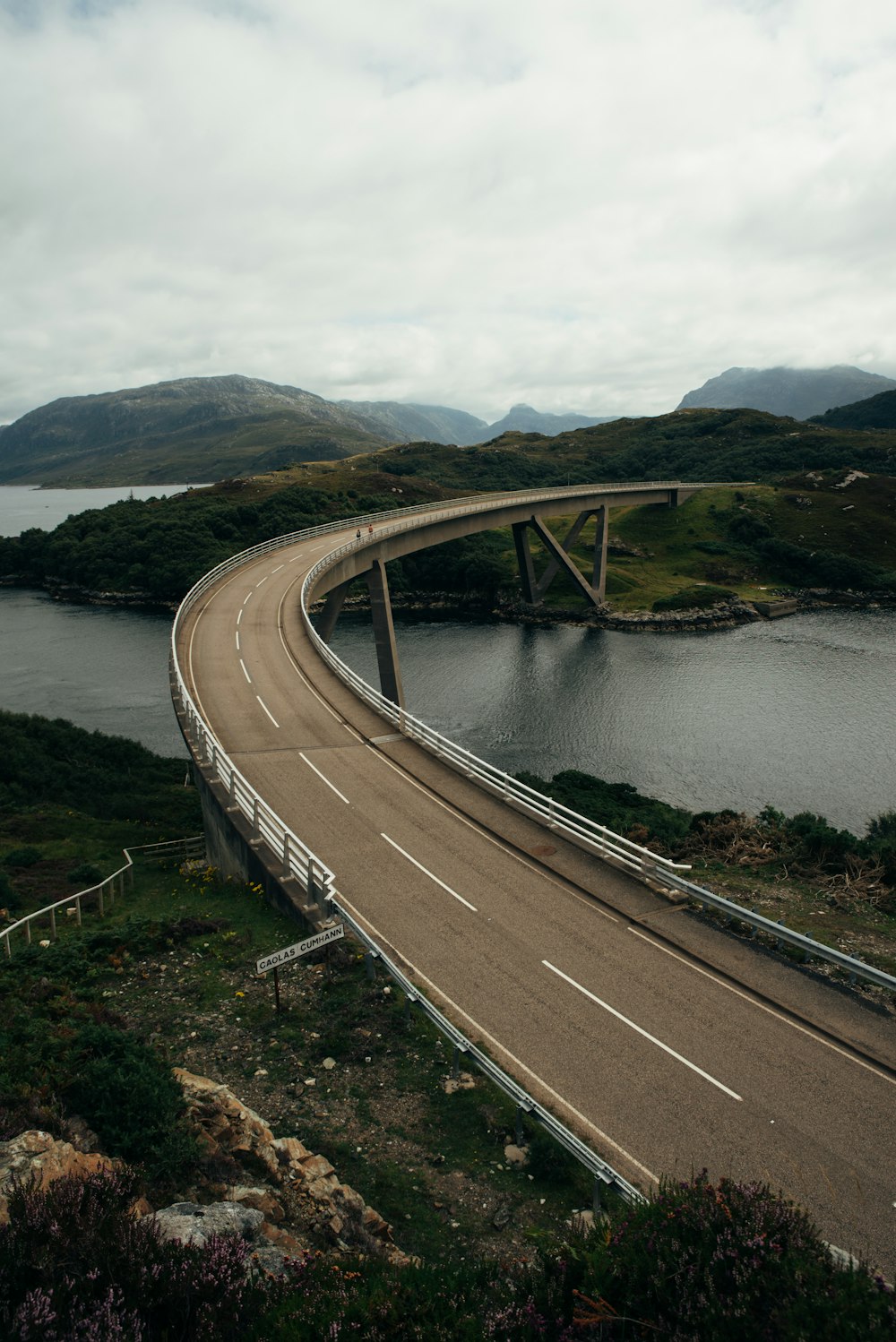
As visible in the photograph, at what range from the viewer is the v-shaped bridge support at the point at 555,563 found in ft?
285

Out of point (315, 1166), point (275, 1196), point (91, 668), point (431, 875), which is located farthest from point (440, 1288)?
point (91, 668)

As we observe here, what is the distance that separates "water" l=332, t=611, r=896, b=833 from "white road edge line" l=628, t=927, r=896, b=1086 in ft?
78.7

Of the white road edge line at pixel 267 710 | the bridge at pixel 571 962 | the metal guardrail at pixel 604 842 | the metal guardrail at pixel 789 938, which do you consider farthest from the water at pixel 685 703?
the metal guardrail at pixel 789 938

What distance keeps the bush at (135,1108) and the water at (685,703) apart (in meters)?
33.5

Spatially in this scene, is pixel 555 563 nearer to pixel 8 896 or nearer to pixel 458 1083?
pixel 8 896

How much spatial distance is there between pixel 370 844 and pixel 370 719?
1079 cm

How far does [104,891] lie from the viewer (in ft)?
73.8

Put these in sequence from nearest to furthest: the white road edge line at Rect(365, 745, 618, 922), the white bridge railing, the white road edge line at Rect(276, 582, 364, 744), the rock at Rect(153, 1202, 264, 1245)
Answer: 1. the rock at Rect(153, 1202, 264, 1245)
2. the white bridge railing
3. the white road edge line at Rect(365, 745, 618, 922)
4. the white road edge line at Rect(276, 582, 364, 744)

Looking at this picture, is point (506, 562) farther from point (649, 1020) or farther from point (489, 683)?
point (649, 1020)

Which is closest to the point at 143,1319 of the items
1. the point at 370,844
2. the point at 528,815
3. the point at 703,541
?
the point at 370,844

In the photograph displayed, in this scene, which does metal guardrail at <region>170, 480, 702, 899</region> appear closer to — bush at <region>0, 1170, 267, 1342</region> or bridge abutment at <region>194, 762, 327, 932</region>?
bridge abutment at <region>194, 762, 327, 932</region>

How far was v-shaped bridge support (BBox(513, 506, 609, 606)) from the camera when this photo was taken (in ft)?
285

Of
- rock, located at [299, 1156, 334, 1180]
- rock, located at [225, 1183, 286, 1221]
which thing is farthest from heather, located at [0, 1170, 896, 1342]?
rock, located at [299, 1156, 334, 1180]

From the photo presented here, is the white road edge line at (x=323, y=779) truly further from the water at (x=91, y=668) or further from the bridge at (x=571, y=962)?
the water at (x=91, y=668)
